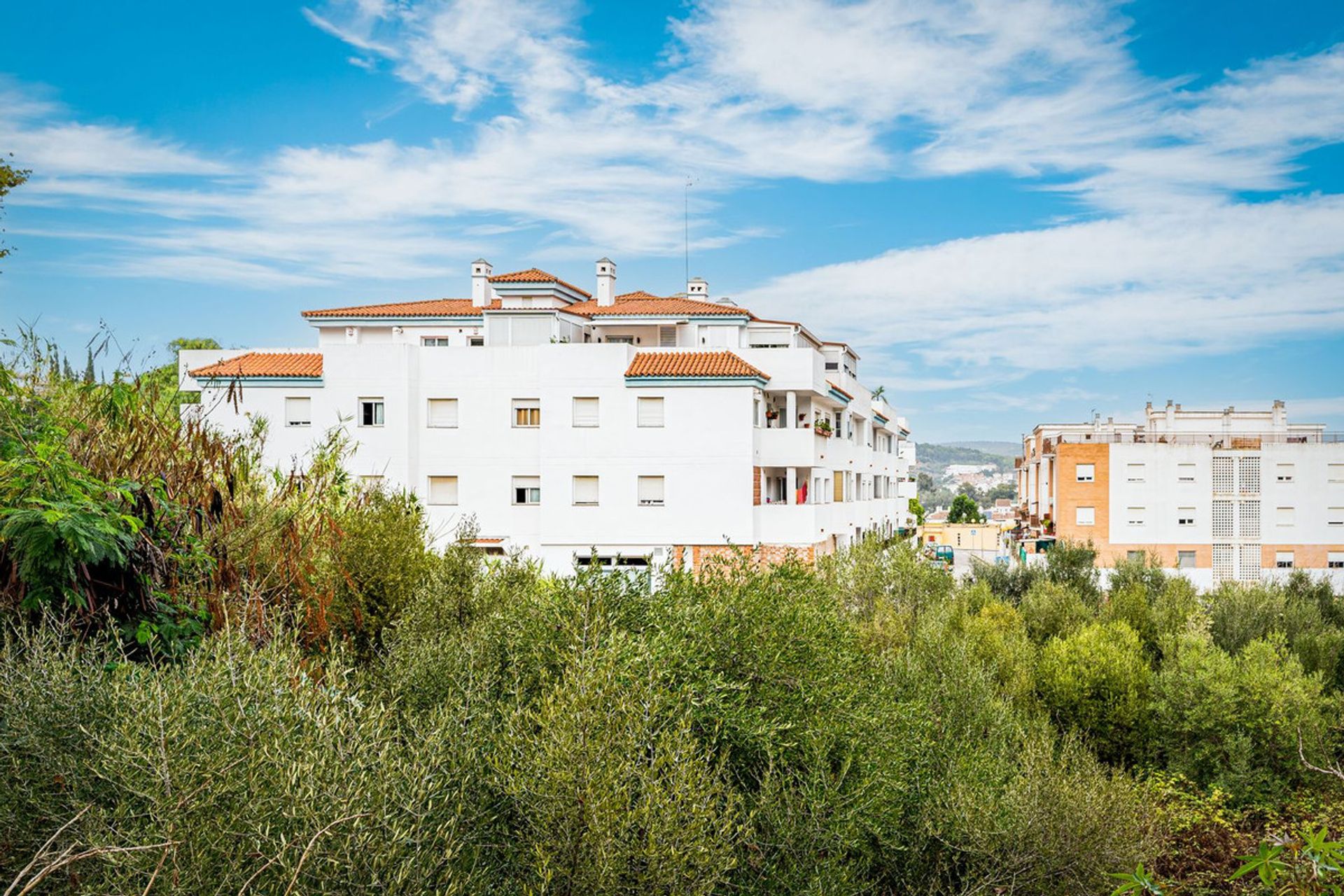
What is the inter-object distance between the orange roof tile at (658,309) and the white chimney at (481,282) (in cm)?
512

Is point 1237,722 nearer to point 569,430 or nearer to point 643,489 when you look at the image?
point 643,489

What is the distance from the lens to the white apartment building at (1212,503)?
2336 inches

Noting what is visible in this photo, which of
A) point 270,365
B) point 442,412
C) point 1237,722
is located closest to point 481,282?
point 442,412

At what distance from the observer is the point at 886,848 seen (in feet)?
38.4

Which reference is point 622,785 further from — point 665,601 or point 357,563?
point 357,563

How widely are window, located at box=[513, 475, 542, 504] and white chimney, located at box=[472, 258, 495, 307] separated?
1195cm

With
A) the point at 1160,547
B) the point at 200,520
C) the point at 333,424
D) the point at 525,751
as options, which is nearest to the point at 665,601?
the point at 525,751

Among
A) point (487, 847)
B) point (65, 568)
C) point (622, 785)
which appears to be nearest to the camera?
point (622, 785)

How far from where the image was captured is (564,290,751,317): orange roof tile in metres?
39.5

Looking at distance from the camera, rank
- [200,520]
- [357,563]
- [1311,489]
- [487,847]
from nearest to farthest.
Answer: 1. [487,847]
2. [200,520]
3. [357,563]
4. [1311,489]

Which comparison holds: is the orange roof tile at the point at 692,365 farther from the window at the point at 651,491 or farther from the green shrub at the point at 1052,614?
the green shrub at the point at 1052,614

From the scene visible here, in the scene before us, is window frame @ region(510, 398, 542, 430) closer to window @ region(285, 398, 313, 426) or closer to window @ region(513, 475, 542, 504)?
window @ region(513, 475, 542, 504)

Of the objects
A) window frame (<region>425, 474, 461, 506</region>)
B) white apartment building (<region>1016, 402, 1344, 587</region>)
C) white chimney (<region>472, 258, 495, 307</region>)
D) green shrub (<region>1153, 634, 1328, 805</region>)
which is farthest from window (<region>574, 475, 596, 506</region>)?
white apartment building (<region>1016, 402, 1344, 587</region>)

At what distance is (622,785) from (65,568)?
5.52 metres
